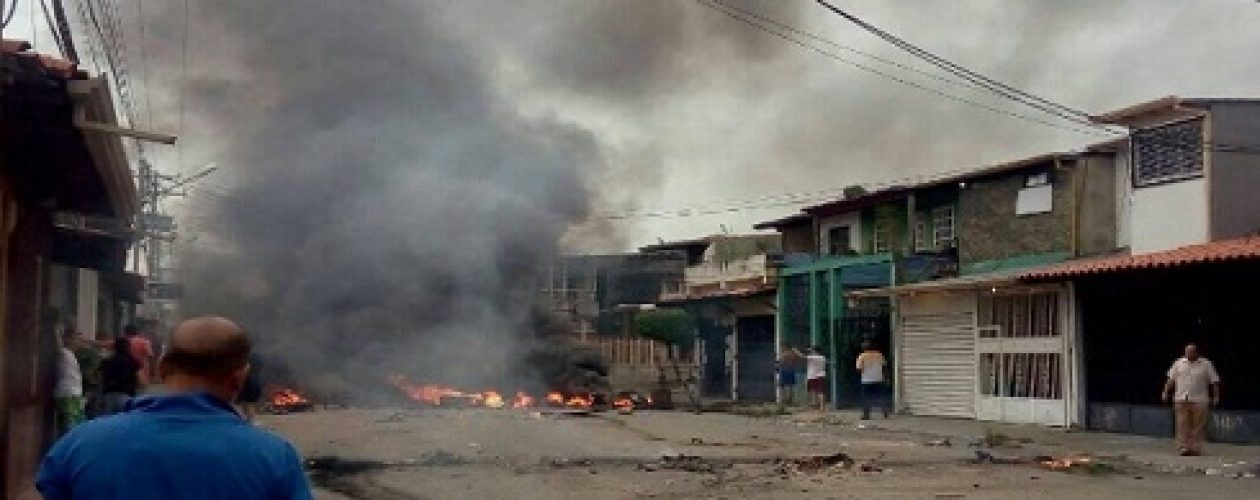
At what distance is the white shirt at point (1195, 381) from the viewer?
16.6 metres

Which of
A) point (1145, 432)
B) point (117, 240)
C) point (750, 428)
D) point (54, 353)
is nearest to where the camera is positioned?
point (54, 353)

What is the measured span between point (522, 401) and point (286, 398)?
17.3ft

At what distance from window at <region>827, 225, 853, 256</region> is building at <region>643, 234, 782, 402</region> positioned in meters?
1.82

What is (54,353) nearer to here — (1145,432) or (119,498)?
(119,498)

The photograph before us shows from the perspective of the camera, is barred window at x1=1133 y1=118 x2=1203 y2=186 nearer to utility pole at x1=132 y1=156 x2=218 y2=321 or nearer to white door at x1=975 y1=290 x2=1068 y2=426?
white door at x1=975 y1=290 x2=1068 y2=426

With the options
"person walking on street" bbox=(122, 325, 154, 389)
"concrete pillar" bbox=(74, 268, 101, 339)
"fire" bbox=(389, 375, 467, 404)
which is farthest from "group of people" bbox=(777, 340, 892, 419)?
"person walking on street" bbox=(122, 325, 154, 389)

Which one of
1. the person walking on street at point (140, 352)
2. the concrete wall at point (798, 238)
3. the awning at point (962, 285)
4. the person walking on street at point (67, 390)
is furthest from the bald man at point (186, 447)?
the concrete wall at point (798, 238)

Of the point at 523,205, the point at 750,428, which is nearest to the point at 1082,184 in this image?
the point at 750,428

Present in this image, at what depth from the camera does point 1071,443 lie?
62.1 feet

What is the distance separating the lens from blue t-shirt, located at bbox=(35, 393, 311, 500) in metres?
2.93

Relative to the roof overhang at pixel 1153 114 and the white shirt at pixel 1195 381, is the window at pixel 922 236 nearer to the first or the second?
the roof overhang at pixel 1153 114

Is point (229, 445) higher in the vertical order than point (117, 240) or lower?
lower

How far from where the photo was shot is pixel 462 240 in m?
33.8

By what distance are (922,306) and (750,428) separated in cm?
693
